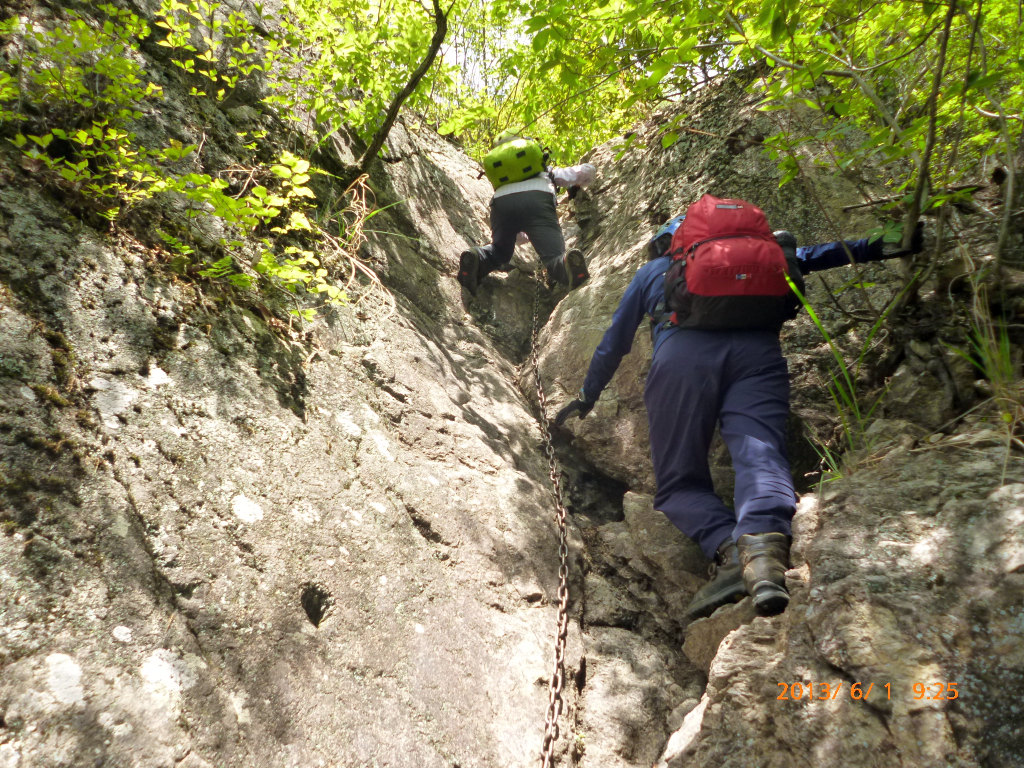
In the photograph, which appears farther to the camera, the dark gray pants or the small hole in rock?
the dark gray pants

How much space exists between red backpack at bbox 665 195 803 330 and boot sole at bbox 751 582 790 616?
4.56ft

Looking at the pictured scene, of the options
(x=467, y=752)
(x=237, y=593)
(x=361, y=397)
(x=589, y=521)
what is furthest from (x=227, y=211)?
(x=589, y=521)

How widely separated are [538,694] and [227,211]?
2.45 metres

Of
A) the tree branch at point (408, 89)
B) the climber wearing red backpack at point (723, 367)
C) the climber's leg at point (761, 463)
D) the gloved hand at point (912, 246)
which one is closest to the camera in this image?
the climber's leg at point (761, 463)

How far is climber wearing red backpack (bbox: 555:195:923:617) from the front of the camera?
2.61 m

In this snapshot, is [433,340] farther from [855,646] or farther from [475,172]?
[475,172]

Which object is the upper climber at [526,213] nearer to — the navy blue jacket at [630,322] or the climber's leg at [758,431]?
the navy blue jacket at [630,322]

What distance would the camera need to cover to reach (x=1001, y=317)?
238 centimetres

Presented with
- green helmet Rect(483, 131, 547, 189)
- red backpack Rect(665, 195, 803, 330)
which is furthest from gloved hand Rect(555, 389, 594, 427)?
green helmet Rect(483, 131, 547, 189)

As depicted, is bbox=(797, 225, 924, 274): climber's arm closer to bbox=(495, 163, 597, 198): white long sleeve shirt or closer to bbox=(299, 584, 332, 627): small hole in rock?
bbox=(495, 163, 597, 198): white long sleeve shirt

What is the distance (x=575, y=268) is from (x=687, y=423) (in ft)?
8.72
